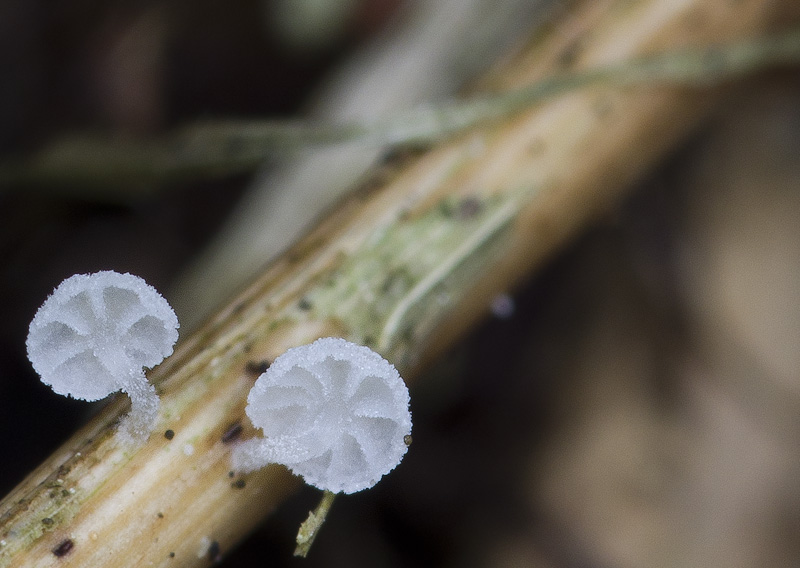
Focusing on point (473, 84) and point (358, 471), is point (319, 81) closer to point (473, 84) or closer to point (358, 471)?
point (473, 84)

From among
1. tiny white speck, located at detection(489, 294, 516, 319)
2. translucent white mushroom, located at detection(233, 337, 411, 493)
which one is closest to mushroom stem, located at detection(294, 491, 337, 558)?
translucent white mushroom, located at detection(233, 337, 411, 493)

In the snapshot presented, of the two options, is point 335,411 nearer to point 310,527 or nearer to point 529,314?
point 310,527

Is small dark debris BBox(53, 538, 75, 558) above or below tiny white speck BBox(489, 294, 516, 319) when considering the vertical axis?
below

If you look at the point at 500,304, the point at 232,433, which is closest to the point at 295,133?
the point at 500,304

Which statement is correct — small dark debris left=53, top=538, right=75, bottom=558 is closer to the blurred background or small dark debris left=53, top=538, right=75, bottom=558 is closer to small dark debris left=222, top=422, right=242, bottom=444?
small dark debris left=222, top=422, right=242, bottom=444

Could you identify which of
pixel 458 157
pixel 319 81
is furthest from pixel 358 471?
pixel 319 81

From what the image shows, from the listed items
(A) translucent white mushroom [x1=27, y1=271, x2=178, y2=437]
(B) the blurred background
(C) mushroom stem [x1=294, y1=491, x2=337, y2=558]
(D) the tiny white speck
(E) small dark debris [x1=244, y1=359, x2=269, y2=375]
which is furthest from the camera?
(B) the blurred background

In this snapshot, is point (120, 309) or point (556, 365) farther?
point (556, 365)
